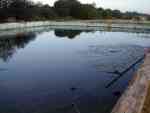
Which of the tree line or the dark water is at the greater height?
the tree line

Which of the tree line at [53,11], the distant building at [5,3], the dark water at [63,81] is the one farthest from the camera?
the distant building at [5,3]

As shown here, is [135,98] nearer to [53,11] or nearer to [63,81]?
[63,81]

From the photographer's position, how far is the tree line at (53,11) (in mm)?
28812

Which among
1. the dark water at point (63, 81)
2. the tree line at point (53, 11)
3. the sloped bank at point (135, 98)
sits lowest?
the dark water at point (63, 81)

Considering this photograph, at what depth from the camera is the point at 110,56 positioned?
10773 millimetres

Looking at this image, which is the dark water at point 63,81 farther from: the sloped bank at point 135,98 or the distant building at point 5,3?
the distant building at point 5,3

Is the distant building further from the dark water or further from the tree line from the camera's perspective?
the dark water

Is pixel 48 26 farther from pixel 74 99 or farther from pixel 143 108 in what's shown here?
pixel 143 108

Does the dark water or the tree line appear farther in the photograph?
the tree line

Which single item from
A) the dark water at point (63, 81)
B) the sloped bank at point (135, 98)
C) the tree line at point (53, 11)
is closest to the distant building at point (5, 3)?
the tree line at point (53, 11)

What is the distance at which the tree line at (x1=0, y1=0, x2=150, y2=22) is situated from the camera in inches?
1134

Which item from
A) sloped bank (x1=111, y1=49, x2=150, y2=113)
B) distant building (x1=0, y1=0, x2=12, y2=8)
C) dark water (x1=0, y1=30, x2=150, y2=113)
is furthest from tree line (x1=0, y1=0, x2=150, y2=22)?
sloped bank (x1=111, y1=49, x2=150, y2=113)

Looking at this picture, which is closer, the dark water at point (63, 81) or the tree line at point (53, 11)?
the dark water at point (63, 81)

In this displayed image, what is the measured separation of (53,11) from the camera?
39.8 meters
